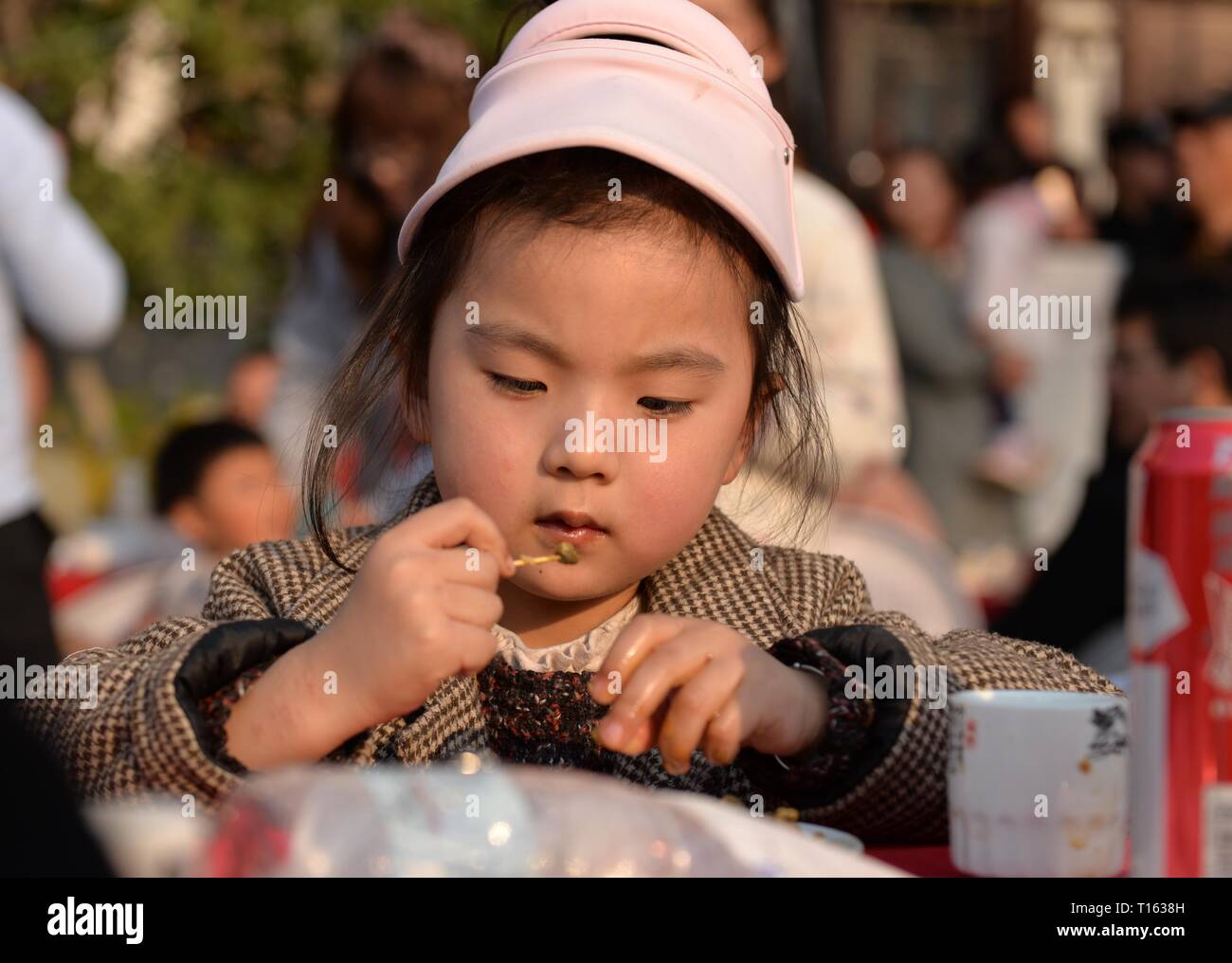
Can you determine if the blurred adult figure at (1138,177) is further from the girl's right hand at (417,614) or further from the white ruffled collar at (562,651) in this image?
the girl's right hand at (417,614)

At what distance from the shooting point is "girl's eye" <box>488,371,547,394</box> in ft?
5.90

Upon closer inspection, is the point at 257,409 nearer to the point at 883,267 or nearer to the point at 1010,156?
the point at 883,267

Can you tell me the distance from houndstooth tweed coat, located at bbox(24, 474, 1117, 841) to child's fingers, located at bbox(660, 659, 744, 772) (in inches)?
9.0

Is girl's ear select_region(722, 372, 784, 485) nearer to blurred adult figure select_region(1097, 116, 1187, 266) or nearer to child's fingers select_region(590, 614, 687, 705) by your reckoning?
child's fingers select_region(590, 614, 687, 705)

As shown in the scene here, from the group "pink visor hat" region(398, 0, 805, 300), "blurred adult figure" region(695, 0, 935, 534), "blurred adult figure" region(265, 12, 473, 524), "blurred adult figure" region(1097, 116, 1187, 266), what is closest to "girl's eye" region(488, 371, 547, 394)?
"pink visor hat" region(398, 0, 805, 300)

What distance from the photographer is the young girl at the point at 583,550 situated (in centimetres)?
150

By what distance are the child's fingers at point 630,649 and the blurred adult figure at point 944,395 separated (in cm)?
486

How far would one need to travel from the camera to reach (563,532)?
71.3 inches

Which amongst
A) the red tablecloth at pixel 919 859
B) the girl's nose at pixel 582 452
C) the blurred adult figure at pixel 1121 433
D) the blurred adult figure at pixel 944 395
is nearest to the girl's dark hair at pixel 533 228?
the girl's nose at pixel 582 452

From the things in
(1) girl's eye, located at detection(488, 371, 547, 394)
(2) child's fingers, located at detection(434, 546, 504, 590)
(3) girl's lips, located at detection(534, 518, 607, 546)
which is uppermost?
(1) girl's eye, located at detection(488, 371, 547, 394)

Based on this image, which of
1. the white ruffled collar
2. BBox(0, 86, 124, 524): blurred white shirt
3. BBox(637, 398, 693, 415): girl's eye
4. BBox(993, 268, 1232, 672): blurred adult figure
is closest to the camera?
BBox(637, 398, 693, 415): girl's eye

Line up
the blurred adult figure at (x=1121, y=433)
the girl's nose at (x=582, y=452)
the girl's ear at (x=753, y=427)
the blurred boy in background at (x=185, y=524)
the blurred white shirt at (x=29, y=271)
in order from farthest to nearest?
the blurred boy in background at (x=185, y=524) → the blurred adult figure at (x=1121, y=433) → the blurred white shirt at (x=29, y=271) → the girl's ear at (x=753, y=427) → the girl's nose at (x=582, y=452)

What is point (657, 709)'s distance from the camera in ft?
4.78
